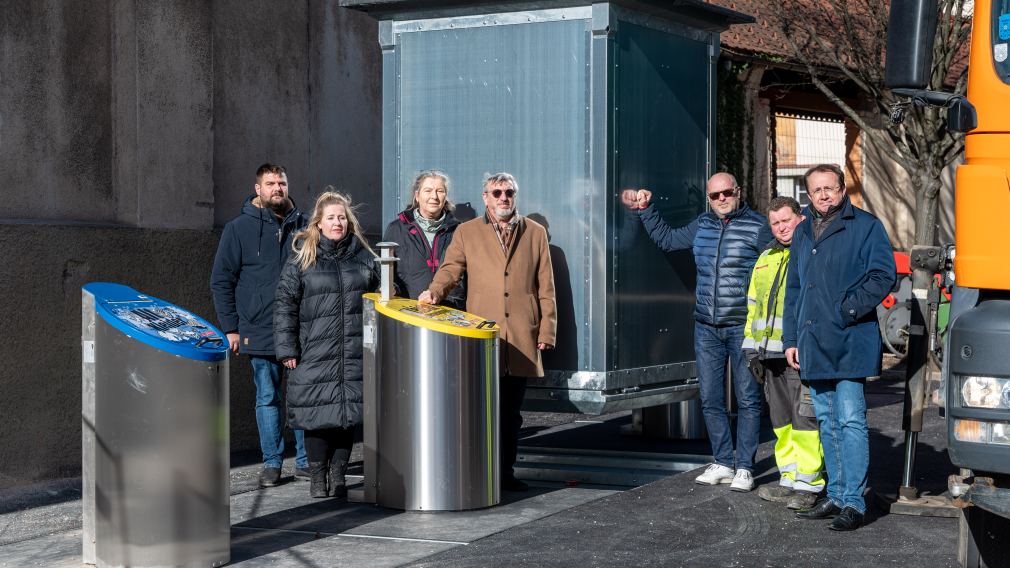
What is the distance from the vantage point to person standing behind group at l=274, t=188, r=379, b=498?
306 inches

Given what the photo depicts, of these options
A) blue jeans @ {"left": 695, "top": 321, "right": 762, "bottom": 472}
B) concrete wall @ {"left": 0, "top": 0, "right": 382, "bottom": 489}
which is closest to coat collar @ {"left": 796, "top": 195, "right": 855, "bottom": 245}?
blue jeans @ {"left": 695, "top": 321, "right": 762, "bottom": 472}

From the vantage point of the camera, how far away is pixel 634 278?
27.7 feet

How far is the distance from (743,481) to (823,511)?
3.09 ft

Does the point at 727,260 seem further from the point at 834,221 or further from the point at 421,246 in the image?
the point at 421,246

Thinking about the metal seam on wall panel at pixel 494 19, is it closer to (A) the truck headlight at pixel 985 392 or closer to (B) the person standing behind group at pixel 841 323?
(B) the person standing behind group at pixel 841 323

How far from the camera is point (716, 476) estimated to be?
827 centimetres

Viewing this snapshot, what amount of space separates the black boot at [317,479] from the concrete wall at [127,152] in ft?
5.43

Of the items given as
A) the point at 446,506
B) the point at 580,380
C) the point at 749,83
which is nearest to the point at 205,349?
the point at 446,506

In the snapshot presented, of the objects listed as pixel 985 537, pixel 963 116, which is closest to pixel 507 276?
pixel 963 116

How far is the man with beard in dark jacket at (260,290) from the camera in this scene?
8500 mm

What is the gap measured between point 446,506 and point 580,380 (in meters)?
1.31

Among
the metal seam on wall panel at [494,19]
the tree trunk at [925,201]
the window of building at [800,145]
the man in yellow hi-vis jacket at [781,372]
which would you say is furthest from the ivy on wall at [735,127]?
the man in yellow hi-vis jacket at [781,372]

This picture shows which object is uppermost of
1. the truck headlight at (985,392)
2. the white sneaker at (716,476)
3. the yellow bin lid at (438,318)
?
the yellow bin lid at (438,318)

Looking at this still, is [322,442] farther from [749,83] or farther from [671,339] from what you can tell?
[749,83]
